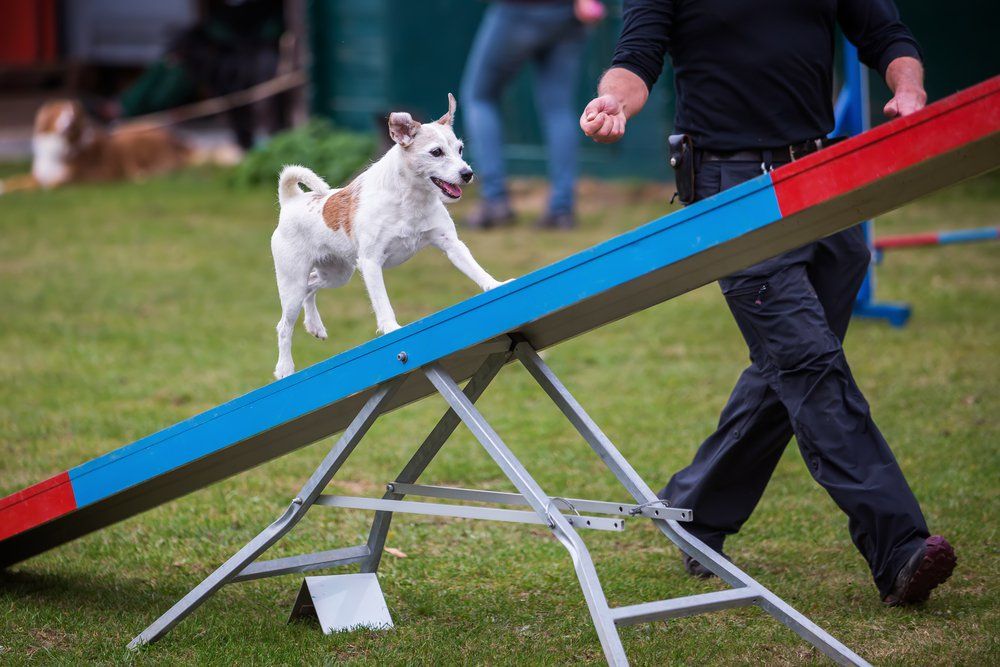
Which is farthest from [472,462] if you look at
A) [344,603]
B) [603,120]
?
[603,120]

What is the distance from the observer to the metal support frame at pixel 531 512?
2.95 m

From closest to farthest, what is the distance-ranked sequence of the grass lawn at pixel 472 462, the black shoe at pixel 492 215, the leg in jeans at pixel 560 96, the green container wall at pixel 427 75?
the grass lawn at pixel 472 462, the leg in jeans at pixel 560 96, the black shoe at pixel 492 215, the green container wall at pixel 427 75

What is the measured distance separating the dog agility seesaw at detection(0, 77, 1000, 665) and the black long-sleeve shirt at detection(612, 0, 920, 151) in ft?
2.12

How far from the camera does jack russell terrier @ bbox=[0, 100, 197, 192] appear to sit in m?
12.6

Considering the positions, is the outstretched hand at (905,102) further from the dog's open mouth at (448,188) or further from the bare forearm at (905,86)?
the dog's open mouth at (448,188)

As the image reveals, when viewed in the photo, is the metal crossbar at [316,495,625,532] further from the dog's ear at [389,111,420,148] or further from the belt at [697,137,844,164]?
the belt at [697,137,844,164]

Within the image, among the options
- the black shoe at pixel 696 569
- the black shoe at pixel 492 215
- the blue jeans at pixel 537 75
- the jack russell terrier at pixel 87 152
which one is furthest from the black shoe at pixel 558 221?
the black shoe at pixel 696 569

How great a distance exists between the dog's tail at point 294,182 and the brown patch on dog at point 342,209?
120 millimetres

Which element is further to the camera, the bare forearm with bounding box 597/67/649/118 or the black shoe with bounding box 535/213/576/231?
the black shoe with bounding box 535/213/576/231

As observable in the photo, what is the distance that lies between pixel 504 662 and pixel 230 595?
1033mm

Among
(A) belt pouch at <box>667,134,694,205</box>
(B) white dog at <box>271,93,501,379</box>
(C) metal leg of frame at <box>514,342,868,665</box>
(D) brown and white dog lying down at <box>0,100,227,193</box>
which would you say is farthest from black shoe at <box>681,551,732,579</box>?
(D) brown and white dog lying down at <box>0,100,227,193</box>

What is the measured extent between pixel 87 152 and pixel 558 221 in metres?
5.71

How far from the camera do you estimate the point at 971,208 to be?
10250 mm

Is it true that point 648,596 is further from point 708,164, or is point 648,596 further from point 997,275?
point 997,275
